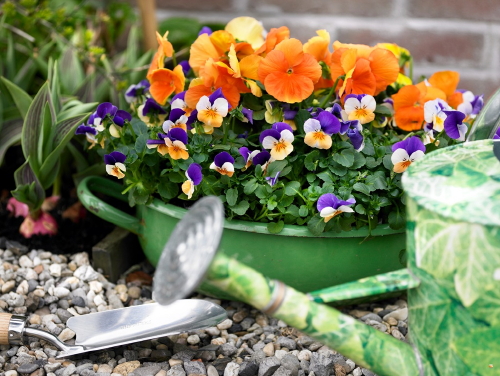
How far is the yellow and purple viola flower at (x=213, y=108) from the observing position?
842 mm

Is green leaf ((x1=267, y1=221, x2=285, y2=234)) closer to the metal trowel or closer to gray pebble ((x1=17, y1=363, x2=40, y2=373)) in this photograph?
the metal trowel

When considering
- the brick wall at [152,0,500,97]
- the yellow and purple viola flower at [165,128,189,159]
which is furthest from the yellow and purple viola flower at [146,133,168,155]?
the brick wall at [152,0,500,97]

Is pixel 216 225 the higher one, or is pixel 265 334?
pixel 216 225

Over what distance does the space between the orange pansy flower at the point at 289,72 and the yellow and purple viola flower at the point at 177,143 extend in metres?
0.14

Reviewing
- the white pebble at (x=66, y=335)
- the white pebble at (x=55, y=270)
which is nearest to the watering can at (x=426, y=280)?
the white pebble at (x=66, y=335)

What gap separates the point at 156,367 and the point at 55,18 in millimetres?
843

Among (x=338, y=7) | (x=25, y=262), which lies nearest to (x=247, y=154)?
(x=25, y=262)

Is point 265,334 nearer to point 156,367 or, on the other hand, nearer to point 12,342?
point 156,367

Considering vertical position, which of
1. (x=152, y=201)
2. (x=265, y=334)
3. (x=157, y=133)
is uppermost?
(x=157, y=133)

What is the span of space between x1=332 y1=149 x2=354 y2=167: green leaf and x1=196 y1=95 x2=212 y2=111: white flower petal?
0.20 metres

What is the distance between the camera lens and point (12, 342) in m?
0.81

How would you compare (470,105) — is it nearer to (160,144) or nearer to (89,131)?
(160,144)

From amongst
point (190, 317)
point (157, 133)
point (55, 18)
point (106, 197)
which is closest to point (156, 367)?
point (190, 317)

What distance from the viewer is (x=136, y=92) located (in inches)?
41.6
